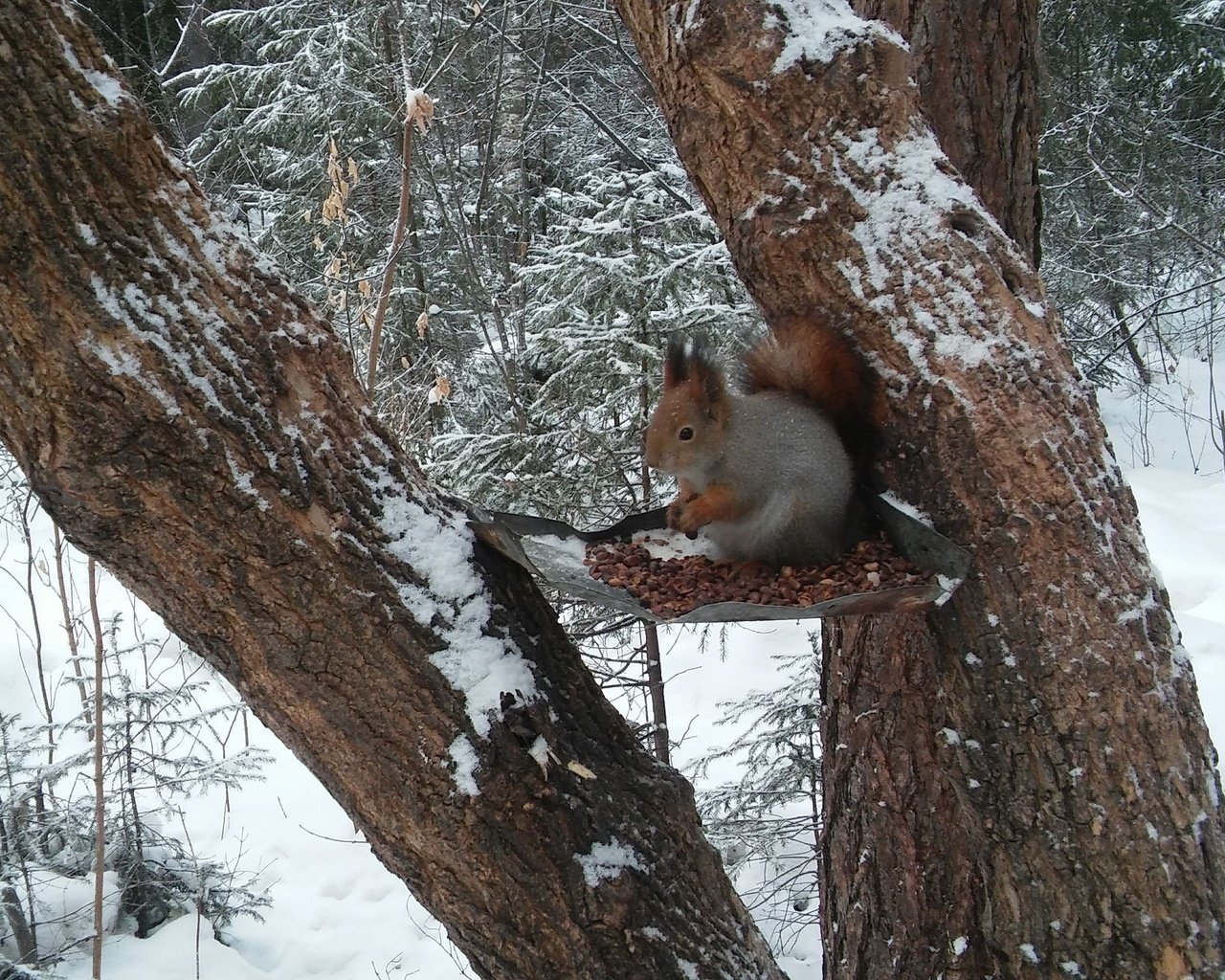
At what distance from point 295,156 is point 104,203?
8.43 meters

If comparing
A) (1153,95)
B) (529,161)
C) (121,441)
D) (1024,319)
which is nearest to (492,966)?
(121,441)

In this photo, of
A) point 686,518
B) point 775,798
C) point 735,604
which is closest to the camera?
point 735,604

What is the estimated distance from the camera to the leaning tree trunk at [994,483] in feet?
5.15

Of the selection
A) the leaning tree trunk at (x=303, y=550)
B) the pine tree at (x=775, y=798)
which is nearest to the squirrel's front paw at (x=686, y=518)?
the leaning tree trunk at (x=303, y=550)

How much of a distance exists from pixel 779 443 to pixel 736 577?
25 centimetres

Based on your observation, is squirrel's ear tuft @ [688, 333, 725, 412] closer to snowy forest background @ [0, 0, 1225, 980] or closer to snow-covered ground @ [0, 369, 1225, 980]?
snowy forest background @ [0, 0, 1225, 980]

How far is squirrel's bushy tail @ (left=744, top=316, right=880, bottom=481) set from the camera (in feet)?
5.64

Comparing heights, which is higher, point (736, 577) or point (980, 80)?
point (980, 80)

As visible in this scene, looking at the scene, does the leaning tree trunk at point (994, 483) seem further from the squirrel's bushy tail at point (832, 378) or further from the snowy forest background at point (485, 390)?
the snowy forest background at point (485, 390)

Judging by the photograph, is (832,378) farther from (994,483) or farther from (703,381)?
(994,483)

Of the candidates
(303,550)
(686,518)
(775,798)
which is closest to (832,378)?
(686,518)

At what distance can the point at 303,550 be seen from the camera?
147cm

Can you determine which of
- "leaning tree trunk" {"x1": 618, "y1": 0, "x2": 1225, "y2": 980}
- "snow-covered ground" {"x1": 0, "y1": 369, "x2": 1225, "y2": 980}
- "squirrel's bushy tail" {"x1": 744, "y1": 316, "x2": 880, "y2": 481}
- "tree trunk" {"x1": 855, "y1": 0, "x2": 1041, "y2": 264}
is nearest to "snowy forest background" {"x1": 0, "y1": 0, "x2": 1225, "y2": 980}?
"snow-covered ground" {"x1": 0, "y1": 369, "x2": 1225, "y2": 980}

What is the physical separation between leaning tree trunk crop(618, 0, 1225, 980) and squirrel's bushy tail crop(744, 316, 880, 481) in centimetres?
4
